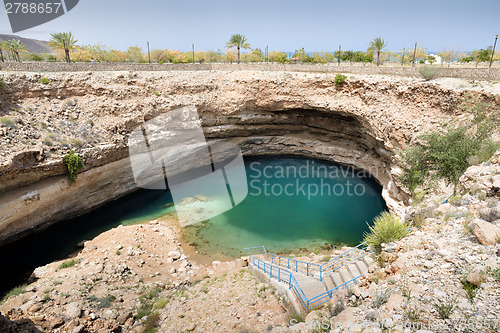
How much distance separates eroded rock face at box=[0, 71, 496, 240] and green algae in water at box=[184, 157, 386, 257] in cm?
196

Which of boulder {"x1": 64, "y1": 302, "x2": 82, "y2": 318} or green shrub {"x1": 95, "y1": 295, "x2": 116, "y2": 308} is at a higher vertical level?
boulder {"x1": 64, "y1": 302, "x2": 82, "y2": 318}

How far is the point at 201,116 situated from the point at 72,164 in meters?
12.2

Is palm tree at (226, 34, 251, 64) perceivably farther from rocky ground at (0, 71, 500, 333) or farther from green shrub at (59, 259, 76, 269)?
green shrub at (59, 259, 76, 269)

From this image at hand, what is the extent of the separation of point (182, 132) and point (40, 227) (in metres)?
13.3

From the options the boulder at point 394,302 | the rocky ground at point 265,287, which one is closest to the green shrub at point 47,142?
the rocky ground at point 265,287

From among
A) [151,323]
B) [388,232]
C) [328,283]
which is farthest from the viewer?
[151,323]

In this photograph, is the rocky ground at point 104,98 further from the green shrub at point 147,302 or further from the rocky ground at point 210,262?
the green shrub at point 147,302

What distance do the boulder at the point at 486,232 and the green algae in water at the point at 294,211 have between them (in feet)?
42.3

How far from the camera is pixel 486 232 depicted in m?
7.17

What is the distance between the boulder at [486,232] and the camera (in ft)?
23.0

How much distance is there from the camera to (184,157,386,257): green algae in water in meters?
20.4

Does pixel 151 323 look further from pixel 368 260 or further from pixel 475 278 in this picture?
pixel 475 278

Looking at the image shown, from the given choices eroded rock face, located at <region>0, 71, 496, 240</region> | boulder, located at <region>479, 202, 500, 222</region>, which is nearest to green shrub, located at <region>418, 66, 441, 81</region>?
eroded rock face, located at <region>0, 71, 496, 240</region>

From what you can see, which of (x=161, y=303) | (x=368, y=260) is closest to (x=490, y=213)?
(x=368, y=260)
